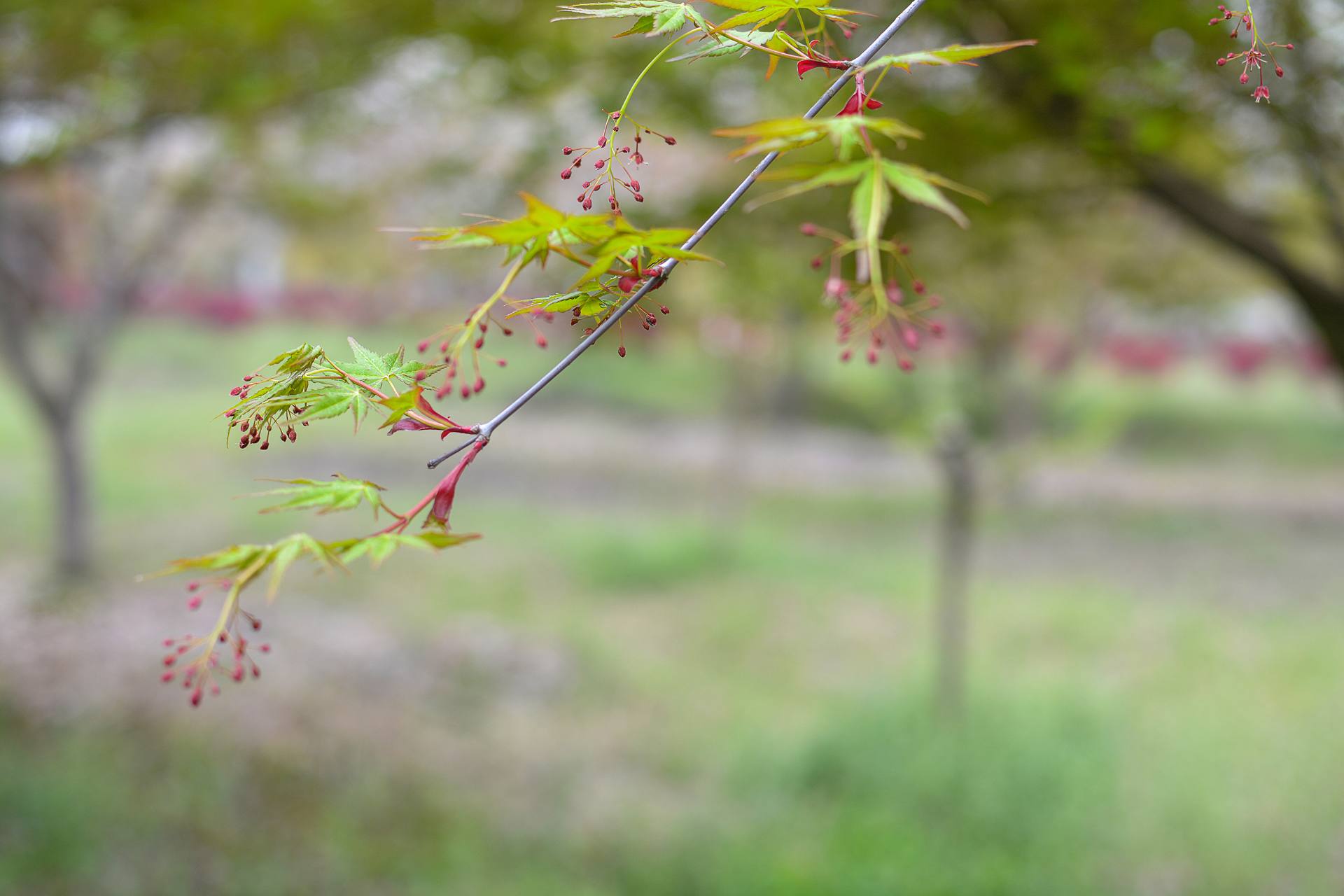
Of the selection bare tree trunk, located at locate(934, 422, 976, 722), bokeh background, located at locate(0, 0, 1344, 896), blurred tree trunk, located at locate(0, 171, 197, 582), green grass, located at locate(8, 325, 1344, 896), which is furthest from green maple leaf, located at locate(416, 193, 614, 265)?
blurred tree trunk, located at locate(0, 171, 197, 582)

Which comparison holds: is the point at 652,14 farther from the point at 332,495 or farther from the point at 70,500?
the point at 70,500

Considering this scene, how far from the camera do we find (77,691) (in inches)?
256

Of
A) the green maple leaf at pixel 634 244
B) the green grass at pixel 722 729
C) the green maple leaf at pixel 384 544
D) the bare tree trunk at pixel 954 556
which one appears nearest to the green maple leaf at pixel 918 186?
the green maple leaf at pixel 634 244

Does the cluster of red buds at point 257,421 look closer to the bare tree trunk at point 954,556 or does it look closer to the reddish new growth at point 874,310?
the reddish new growth at point 874,310

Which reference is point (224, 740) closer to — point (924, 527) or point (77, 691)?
point (77, 691)

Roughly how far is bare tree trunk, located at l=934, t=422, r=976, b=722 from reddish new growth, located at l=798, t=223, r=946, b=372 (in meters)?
5.86

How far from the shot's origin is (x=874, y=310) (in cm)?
89

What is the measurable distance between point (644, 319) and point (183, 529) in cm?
1177

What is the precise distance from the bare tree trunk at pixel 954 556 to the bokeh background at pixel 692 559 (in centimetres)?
4

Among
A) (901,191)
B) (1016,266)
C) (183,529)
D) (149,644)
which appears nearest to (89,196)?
(183,529)

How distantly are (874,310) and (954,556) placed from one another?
620 cm

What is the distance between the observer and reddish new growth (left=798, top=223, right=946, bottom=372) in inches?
32.1

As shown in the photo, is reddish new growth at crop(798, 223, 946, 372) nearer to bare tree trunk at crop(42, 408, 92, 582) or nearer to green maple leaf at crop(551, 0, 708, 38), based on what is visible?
green maple leaf at crop(551, 0, 708, 38)

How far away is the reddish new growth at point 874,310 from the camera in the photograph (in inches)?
32.1
